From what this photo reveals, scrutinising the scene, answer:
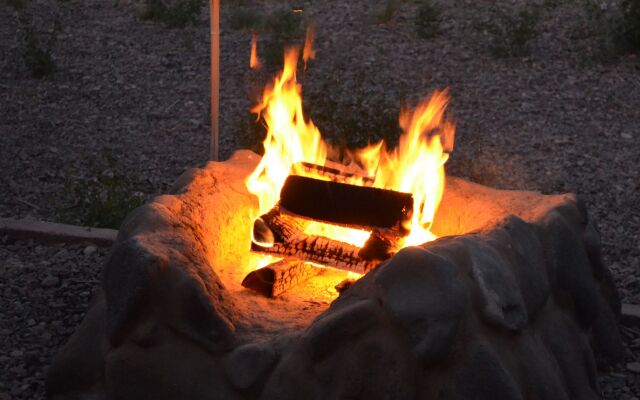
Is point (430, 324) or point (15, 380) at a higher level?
point (430, 324)

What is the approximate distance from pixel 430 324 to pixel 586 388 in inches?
35.1

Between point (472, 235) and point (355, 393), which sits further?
point (472, 235)

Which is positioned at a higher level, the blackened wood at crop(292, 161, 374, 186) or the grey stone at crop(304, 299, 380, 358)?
the blackened wood at crop(292, 161, 374, 186)

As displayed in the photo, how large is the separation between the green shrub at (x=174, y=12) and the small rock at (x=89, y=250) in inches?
164

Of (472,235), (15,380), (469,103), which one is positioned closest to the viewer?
(472,235)

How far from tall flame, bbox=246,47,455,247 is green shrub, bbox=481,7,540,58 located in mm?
3504

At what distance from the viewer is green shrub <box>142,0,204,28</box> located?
8.66 metres

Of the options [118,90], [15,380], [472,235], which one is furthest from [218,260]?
[118,90]

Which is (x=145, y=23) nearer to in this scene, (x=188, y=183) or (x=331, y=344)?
(x=188, y=183)

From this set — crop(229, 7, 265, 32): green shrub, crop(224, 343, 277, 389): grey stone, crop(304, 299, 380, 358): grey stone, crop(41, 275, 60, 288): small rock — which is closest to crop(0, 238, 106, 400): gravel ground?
crop(41, 275, 60, 288): small rock

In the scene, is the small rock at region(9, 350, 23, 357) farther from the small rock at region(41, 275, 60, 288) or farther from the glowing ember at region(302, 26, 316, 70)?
the glowing ember at region(302, 26, 316, 70)

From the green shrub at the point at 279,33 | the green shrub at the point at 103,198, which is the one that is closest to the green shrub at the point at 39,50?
the green shrub at the point at 279,33

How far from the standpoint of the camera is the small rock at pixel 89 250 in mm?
4840

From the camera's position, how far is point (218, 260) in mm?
3936
